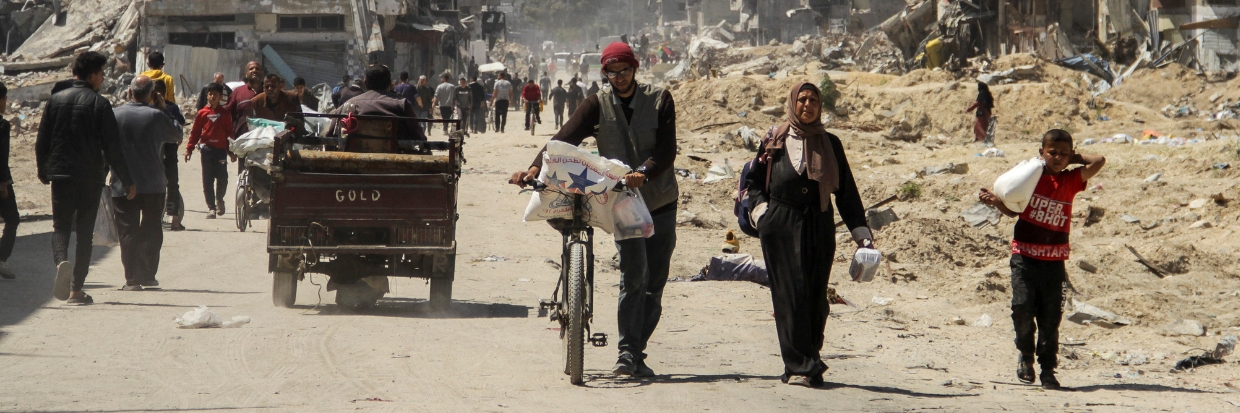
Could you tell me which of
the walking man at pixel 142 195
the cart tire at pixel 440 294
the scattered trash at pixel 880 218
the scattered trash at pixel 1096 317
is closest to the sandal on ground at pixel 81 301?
the walking man at pixel 142 195

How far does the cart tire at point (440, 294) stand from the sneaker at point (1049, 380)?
3.70 meters

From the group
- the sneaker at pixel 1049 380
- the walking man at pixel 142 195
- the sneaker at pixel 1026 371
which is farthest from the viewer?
the walking man at pixel 142 195

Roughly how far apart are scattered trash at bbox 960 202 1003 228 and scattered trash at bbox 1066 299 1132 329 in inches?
164

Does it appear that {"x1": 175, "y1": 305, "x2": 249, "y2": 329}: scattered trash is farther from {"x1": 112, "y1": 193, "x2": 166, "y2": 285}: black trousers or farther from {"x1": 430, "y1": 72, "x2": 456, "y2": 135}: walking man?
{"x1": 430, "y1": 72, "x2": 456, "y2": 135}: walking man

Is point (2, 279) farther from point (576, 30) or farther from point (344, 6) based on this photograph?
point (576, 30)

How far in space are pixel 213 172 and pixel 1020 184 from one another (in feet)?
29.8

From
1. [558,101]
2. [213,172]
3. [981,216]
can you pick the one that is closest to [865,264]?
[981,216]

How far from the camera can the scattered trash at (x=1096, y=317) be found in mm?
7727

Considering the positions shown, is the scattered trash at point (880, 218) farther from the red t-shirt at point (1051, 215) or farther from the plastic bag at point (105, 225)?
the plastic bag at point (105, 225)

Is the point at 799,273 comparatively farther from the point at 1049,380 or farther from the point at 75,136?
the point at 75,136

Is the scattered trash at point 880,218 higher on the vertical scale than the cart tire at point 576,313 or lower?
lower

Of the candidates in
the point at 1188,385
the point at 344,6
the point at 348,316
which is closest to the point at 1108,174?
the point at 1188,385

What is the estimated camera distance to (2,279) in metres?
8.30

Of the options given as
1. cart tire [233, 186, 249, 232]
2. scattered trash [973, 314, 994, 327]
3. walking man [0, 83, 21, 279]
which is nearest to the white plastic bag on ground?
scattered trash [973, 314, 994, 327]
